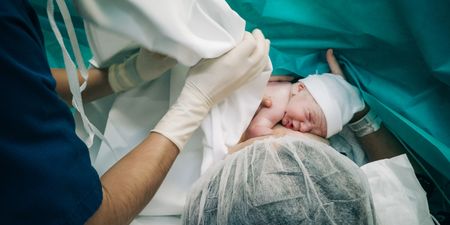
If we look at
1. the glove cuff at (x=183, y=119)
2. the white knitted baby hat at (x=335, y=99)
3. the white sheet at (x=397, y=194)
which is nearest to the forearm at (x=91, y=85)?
the glove cuff at (x=183, y=119)

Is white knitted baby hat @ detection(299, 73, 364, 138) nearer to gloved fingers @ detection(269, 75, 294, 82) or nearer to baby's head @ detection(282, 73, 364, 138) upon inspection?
baby's head @ detection(282, 73, 364, 138)

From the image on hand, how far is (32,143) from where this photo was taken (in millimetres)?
663

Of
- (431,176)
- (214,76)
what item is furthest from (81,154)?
(431,176)

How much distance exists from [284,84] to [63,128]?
0.87 metres

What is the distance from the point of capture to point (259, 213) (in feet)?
2.59

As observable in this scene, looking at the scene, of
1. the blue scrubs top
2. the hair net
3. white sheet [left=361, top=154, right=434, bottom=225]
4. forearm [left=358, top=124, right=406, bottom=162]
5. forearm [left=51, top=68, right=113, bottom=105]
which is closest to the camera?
the blue scrubs top

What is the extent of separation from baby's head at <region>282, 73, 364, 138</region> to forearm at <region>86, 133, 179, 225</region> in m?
0.51

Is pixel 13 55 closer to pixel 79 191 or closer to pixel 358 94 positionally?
pixel 79 191

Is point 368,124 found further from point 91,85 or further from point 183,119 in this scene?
point 91,85

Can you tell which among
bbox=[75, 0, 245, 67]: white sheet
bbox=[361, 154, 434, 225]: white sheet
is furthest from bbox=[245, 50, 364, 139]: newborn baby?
bbox=[75, 0, 245, 67]: white sheet

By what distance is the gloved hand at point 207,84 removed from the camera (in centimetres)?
106

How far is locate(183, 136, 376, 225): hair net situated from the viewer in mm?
783

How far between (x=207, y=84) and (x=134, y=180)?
1.16 feet

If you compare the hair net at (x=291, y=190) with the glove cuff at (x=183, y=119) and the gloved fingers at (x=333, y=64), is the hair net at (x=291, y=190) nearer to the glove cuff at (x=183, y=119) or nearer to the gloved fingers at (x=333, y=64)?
the glove cuff at (x=183, y=119)
